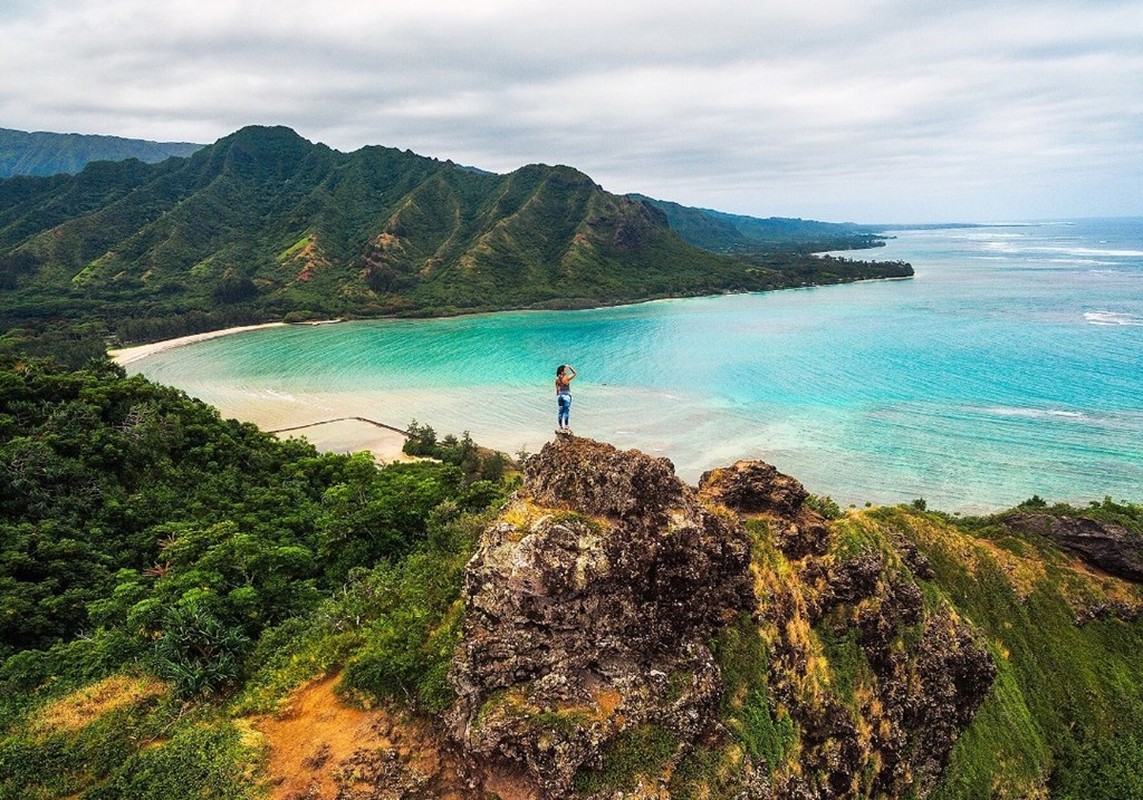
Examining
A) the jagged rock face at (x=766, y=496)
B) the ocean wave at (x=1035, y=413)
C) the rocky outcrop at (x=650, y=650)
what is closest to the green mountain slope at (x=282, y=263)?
the ocean wave at (x=1035, y=413)

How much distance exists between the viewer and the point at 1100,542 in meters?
29.7

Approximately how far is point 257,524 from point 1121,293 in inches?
7240

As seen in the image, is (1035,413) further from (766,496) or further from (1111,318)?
(1111,318)

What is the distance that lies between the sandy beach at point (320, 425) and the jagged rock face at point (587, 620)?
41.0 metres

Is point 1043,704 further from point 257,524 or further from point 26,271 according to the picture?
point 26,271

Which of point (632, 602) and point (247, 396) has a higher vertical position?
point (632, 602)

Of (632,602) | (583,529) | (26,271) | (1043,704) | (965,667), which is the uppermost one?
(26,271)

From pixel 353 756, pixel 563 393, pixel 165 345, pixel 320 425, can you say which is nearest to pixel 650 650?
pixel 353 756

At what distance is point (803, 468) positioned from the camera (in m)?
51.1

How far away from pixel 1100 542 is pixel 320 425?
6275 centimetres

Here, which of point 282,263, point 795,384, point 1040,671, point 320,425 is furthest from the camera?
point 282,263

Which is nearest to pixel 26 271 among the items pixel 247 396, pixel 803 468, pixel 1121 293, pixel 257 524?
pixel 247 396

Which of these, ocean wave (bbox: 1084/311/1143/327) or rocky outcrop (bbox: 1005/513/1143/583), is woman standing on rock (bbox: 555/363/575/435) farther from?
ocean wave (bbox: 1084/311/1143/327)

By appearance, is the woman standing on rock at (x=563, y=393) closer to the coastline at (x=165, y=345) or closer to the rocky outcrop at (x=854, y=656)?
the rocky outcrop at (x=854, y=656)
